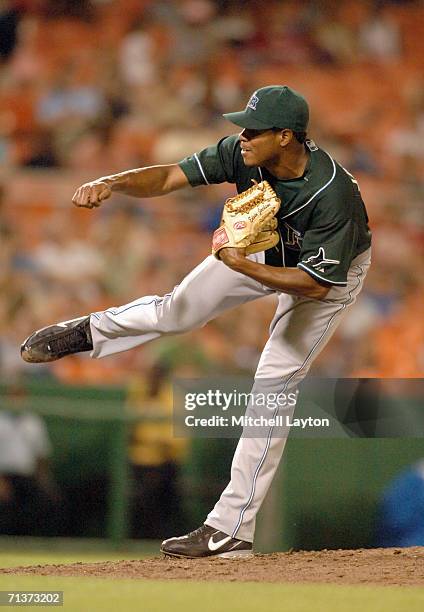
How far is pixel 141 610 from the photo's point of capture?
10.7ft

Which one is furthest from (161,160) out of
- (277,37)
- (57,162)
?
(277,37)

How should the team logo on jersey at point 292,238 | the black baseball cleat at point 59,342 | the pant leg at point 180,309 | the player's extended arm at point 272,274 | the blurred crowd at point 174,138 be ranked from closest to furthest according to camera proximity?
the player's extended arm at point 272,274, the team logo on jersey at point 292,238, the pant leg at point 180,309, the black baseball cleat at point 59,342, the blurred crowd at point 174,138

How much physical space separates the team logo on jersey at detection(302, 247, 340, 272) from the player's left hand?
0.84 feet

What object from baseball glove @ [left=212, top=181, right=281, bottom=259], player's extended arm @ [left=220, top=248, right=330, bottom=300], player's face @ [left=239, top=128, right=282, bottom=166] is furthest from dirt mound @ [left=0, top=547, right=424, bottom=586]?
player's face @ [left=239, top=128, right=282, bottom=166]

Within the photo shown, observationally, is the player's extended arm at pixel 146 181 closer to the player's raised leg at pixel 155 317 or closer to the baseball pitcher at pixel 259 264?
the baseball pitcher at pixel 259 264

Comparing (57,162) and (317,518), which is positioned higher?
(57,162)

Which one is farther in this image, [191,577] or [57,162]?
[57,162]

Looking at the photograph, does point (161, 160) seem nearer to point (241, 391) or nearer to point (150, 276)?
point (150, 276)

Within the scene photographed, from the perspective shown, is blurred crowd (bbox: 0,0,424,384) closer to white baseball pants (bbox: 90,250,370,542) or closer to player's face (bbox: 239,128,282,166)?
white baseball pants (bbox: 90,250,370,542)

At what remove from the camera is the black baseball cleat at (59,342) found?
15.6ft

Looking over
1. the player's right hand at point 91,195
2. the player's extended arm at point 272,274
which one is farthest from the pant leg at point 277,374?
the player's right hand at point 91,195

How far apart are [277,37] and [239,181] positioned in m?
5.98

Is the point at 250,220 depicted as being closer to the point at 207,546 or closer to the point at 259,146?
the point at 259,146

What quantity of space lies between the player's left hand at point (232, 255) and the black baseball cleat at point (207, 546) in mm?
1170
